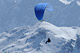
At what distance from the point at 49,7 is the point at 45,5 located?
1.70m

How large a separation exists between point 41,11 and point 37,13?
189 cm

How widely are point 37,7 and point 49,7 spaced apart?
12.9 feet

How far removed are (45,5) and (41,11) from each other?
2.22 m

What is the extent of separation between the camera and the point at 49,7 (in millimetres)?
84250

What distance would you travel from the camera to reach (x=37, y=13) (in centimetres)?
8644

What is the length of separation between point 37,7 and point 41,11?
1.85m

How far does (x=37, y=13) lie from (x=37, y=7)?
196 centimetres

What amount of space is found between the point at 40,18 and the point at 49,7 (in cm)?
451

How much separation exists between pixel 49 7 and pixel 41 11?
2.82 m

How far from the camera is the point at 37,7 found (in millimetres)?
85688

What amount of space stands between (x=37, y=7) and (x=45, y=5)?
2563mm

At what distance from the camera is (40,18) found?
8569cm

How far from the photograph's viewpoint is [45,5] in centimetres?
8525
